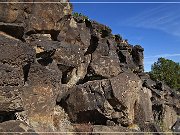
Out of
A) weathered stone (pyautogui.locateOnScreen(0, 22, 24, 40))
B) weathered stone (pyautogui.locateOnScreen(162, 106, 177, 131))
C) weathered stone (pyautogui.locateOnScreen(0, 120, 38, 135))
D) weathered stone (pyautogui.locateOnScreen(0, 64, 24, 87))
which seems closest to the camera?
weathered stone (pyautogui.locateOnScreen(0, 120, 38, 135))

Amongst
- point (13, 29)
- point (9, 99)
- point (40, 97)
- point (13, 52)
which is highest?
point (13, 29)

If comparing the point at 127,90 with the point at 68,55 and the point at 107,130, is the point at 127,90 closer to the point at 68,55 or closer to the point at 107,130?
the point at 107,130

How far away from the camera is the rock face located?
35.6ft

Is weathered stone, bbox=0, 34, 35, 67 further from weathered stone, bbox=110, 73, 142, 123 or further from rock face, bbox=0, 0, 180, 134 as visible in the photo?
weathered stone, bbox=110, 73, 142, 123

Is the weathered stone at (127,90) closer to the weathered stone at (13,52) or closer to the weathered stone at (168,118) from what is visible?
the weathered stone at (168,118)

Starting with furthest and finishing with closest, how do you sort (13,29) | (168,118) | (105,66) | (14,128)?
(168,118)
(105,66)
(13,29)
(14,128)

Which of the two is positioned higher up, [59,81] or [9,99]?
[59,81]

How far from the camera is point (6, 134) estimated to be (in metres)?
9.28

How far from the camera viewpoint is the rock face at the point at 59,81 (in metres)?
10.8

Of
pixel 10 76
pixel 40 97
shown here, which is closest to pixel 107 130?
pixel 40 97

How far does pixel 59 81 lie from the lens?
1662cm

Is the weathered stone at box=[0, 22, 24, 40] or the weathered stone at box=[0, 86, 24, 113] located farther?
the weathered stone at box=[0, 22, 24, 40]

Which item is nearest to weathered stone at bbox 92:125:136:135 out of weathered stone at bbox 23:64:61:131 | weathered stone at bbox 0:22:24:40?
weathered stone at bbox 23:64:61:131

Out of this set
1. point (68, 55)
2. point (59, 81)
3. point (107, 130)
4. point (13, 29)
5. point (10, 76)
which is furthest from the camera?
point (68, 55)
